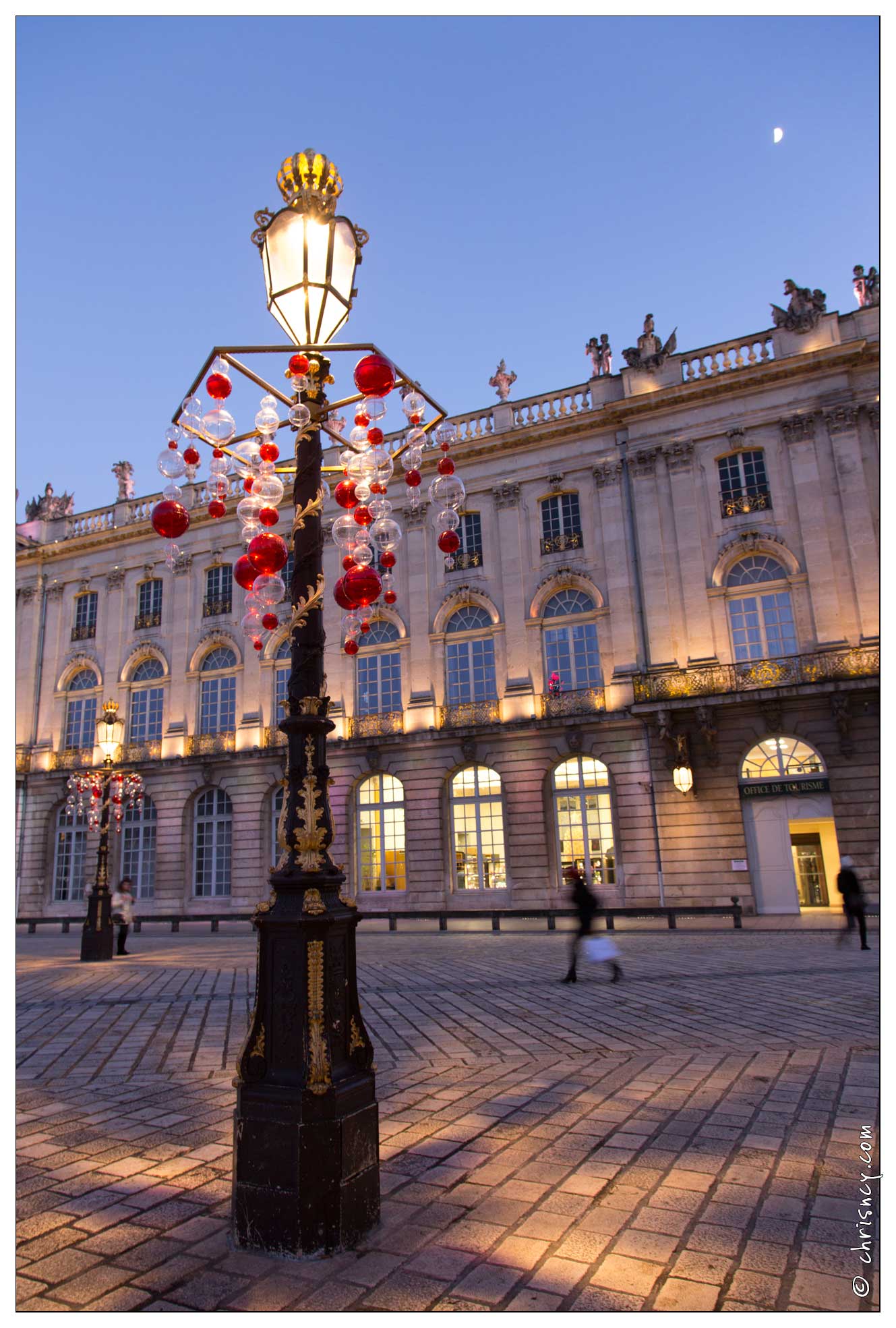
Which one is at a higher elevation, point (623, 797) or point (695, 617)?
point (695, 617)

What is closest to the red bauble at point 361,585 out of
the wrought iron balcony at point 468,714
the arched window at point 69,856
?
the wrought iron balcony at point 468,714

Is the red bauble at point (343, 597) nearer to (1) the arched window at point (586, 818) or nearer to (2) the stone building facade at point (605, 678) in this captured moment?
(2) the stone building facade at point (605, 678)

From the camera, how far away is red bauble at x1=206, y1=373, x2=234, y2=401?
4.87 meters

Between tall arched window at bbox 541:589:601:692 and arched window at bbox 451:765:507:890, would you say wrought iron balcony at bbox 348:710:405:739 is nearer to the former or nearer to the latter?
arched window at bbox 451:765:507:890

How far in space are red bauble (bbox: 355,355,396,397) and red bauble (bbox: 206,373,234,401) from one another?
82 centimetres

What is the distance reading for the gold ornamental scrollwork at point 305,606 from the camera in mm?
4004

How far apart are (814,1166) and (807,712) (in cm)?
1735

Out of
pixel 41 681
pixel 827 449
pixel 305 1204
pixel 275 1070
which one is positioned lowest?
pixel 305 1204

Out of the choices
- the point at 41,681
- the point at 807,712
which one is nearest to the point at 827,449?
the point at 807,712

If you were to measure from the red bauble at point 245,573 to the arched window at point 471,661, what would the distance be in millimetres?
18958

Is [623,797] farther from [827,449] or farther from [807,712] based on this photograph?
[827,449]

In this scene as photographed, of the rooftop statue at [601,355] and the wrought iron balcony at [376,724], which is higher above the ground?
the rooftop statue at [601,355]

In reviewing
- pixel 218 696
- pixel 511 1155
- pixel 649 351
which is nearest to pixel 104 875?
pixel 218 696
